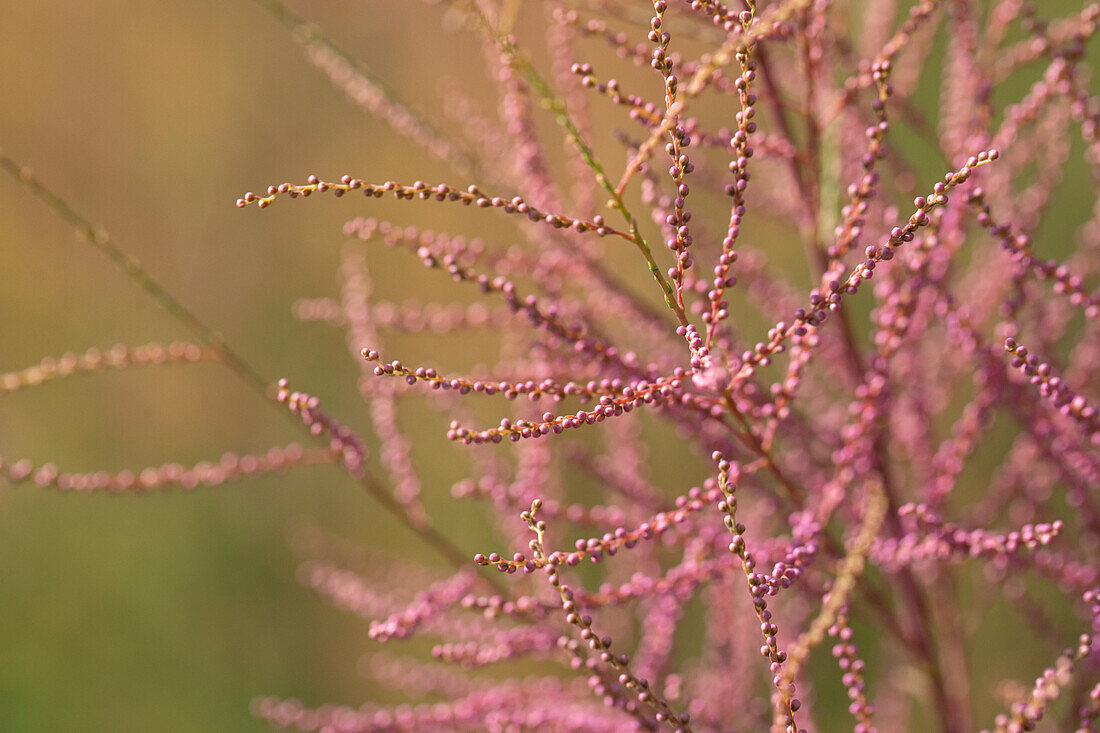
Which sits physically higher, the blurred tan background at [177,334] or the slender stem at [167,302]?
the blurred tan background at [177,334]

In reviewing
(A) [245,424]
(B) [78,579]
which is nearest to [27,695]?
(B) [78,579]

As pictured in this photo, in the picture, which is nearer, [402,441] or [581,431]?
[402,441]

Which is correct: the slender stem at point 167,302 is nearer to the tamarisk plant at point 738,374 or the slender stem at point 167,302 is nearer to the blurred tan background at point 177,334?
the tamarisk plant at point 738,374

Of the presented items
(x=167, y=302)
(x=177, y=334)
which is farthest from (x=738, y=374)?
(x=177, y=334)

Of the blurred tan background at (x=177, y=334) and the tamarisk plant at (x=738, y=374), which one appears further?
the blurred tan background at (x=177, y=334)

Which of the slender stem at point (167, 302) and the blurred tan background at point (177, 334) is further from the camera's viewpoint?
the blurred tan background at point (177, 334)

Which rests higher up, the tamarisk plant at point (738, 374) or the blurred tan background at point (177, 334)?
the blurred tan background at point (177, 334)

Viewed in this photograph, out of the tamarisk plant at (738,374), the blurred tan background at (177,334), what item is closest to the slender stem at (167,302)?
the tamarisk plant at (738,374)

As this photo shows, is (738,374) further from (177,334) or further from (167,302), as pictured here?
(177,334)

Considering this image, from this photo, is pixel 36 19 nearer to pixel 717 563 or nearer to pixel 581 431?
pixel 581 431
